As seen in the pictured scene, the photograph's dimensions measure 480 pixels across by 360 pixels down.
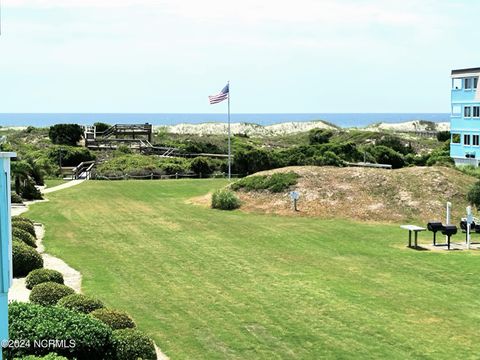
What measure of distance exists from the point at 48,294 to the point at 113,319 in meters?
2.65

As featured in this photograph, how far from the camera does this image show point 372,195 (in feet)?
114

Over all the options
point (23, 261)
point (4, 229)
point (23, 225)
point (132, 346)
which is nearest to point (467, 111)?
point (23, 225)

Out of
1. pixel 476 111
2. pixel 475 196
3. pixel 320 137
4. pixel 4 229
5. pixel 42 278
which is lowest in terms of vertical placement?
pixel 42 278

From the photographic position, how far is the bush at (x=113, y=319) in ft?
42.0

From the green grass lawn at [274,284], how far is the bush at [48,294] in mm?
1930

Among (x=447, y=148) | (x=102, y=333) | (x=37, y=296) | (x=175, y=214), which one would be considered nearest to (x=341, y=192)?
(x=175, y=214)

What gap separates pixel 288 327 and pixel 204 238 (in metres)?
12.0

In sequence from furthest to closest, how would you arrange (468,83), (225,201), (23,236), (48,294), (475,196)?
1. (468,83)
2. (225,201)
3. (475,196)
4. (23,236)
5. (48,294)

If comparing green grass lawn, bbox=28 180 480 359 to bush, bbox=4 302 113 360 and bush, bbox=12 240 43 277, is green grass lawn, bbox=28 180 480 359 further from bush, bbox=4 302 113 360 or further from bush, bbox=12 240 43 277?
bush, bbox=4 302 113 360

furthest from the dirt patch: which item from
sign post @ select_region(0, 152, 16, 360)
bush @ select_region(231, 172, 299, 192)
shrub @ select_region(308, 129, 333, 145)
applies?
shrub @ select_region(308, 129, 333, 145)

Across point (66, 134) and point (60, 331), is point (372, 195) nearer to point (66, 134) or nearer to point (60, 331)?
point (60, 331)

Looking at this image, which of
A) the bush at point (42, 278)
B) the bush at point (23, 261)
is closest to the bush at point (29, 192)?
the bush at point (23, 261)

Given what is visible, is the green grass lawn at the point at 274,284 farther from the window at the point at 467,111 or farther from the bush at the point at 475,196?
the window at the point at 467,111

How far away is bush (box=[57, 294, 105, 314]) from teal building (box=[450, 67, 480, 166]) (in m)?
48.0
